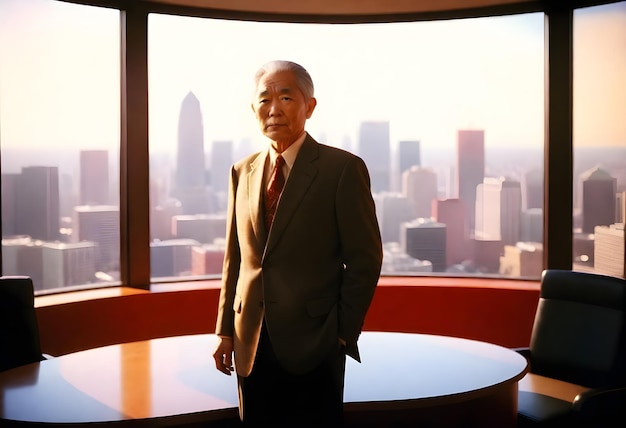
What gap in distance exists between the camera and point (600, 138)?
4730 mm

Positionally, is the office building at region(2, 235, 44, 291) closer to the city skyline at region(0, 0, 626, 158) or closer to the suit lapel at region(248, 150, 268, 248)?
the city skyline at region(0, 0, 626, 158)

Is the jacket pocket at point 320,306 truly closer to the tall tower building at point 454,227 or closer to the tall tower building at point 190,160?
the tall tower building at point 190,160

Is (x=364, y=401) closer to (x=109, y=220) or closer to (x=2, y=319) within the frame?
(x=2, y=319)

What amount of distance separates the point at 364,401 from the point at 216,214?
3.00 metres

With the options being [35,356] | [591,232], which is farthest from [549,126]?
[35,356]

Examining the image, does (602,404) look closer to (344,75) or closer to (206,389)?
(206,389)

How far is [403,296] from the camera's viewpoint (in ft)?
15.8

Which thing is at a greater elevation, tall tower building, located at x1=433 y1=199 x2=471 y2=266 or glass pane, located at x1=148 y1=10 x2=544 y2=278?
glass pane, located at x1=148 y1=10 x2=544 y2=278

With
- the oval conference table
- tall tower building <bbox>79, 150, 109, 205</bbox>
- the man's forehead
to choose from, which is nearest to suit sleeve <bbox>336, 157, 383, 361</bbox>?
the man's forehead

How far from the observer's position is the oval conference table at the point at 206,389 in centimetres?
218

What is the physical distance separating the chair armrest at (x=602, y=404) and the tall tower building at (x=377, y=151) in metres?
2.80

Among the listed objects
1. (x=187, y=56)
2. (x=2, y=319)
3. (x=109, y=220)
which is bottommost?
(x=2, y=319)

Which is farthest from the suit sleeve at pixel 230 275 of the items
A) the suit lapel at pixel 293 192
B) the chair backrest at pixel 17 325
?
the chair backrest at pixel 17 325

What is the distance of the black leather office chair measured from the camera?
2.92m
